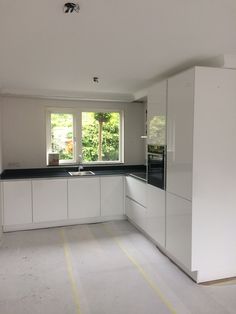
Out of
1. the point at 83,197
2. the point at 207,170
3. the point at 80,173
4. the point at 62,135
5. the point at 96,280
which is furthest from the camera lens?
the point at 62,135

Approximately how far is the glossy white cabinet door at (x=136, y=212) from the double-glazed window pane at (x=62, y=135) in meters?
Result: 1.47

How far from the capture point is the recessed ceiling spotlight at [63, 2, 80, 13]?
1.61 metres

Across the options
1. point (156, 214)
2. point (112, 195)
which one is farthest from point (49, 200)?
point (156, 214)

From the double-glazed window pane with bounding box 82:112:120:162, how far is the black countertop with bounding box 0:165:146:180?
0.25m

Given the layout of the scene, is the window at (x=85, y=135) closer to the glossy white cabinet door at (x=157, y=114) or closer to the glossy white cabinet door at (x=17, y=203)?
the glossy white cabinet door at (x=17, y=203)

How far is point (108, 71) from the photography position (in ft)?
10.6

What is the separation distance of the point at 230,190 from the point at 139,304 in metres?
1.38

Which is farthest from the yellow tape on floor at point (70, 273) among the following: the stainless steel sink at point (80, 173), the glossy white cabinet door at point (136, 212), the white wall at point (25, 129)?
the white wall at point (25, 129)

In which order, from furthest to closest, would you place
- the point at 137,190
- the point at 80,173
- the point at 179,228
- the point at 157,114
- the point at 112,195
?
the point at 80,173 → the point at 112,195 → the point at 137,190 → the point at 157,114 → the point at 179,228

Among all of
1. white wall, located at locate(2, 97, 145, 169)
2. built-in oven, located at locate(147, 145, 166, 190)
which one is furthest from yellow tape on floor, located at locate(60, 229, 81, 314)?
white wall, located at locate(2, 97, 145, 169)

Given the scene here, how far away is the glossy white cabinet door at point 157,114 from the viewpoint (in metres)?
3.10

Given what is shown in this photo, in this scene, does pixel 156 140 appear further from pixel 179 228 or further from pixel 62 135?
pixel 62 135

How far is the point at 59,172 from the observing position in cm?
468

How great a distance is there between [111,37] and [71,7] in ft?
1.91
